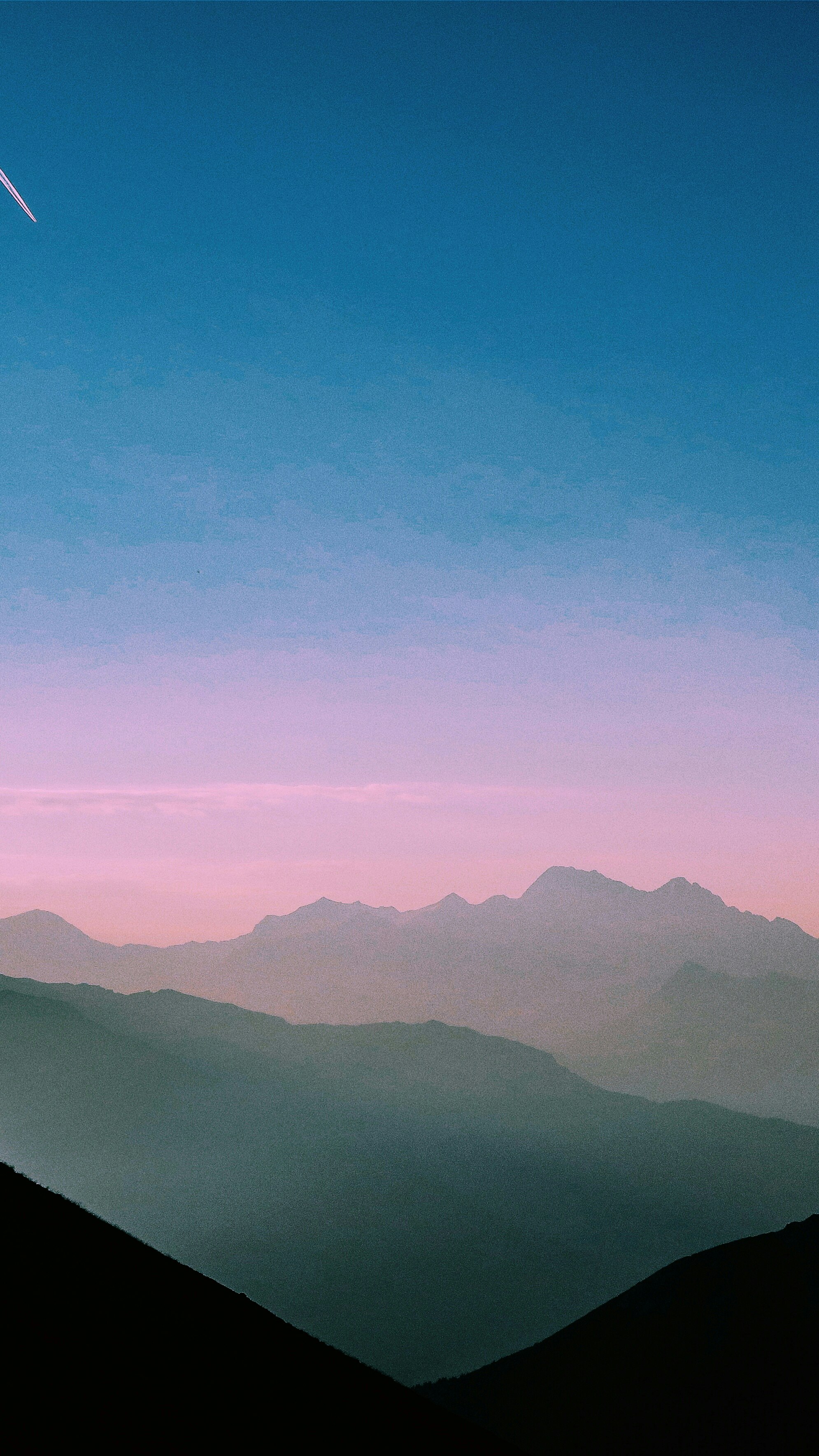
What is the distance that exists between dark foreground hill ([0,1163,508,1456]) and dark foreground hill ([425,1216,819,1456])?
513 feet

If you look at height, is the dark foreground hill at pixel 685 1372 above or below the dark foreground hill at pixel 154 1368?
below

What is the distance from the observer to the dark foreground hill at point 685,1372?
153000 mm

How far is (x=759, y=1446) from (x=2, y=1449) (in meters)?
175

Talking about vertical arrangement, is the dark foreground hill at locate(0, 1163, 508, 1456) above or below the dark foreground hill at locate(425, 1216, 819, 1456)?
above

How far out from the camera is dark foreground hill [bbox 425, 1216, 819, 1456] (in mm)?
153000

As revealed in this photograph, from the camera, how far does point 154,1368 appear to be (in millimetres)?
19094

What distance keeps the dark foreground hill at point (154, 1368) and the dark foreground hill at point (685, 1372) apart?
156345mm

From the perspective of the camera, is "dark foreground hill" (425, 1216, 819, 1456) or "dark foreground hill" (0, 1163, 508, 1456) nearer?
"dark foreground hill" (0, 1163, 508, 1456)

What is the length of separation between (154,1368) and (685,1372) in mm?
179007

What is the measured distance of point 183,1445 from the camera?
16.8m

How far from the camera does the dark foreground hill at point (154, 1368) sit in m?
16.5

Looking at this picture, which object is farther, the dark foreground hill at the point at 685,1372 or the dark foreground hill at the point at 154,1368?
the dark foreground hill at the point at 685,1372

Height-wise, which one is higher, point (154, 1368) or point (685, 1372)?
point (154, 1368)

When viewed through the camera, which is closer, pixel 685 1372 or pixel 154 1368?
pixel 154 1368
